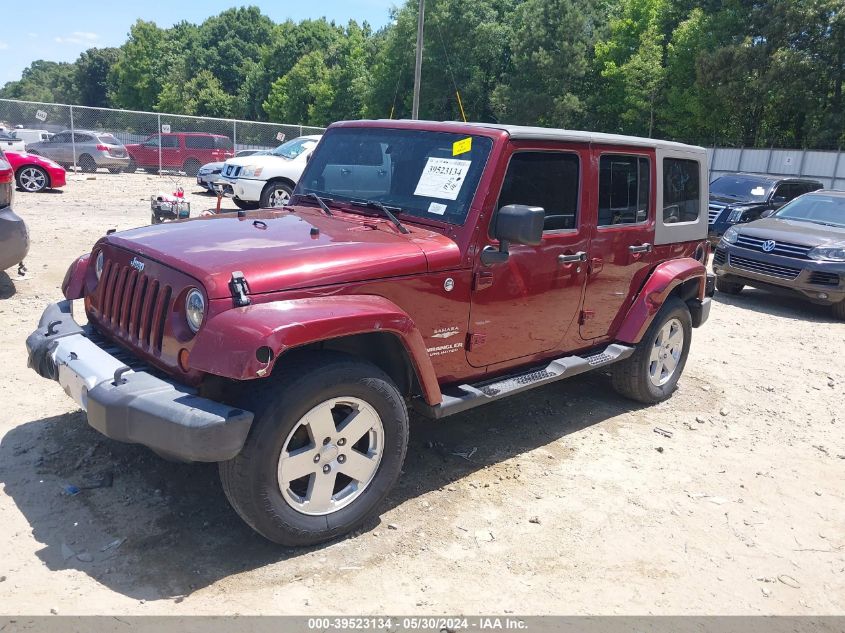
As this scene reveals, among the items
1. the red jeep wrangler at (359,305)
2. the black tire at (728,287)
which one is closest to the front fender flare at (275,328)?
the red jeep wrangler at (359,305)

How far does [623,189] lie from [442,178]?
1550 mm

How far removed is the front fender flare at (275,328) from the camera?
2.81m

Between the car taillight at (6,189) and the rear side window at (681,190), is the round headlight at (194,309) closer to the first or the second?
the rear side window at (681,190)

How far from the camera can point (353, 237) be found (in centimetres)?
365

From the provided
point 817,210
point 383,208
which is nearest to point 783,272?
point 817,210

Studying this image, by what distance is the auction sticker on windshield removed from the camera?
395 centimetres

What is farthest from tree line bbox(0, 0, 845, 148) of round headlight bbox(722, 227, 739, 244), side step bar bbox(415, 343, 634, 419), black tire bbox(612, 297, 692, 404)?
side step bar bbox(415, 343, 634, 419)

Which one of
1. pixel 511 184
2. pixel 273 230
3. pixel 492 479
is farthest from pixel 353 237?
pixel 492 479

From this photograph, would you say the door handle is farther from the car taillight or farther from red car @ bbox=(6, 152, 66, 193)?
red car @ bbox=(6, 152, 66, 193)

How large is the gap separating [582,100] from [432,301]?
41.1 m

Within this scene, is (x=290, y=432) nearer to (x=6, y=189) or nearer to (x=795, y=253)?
(x=6, y=189)

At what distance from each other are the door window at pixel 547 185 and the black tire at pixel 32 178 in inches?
612

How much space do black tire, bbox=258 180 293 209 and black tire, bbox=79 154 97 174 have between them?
12.2 metres
